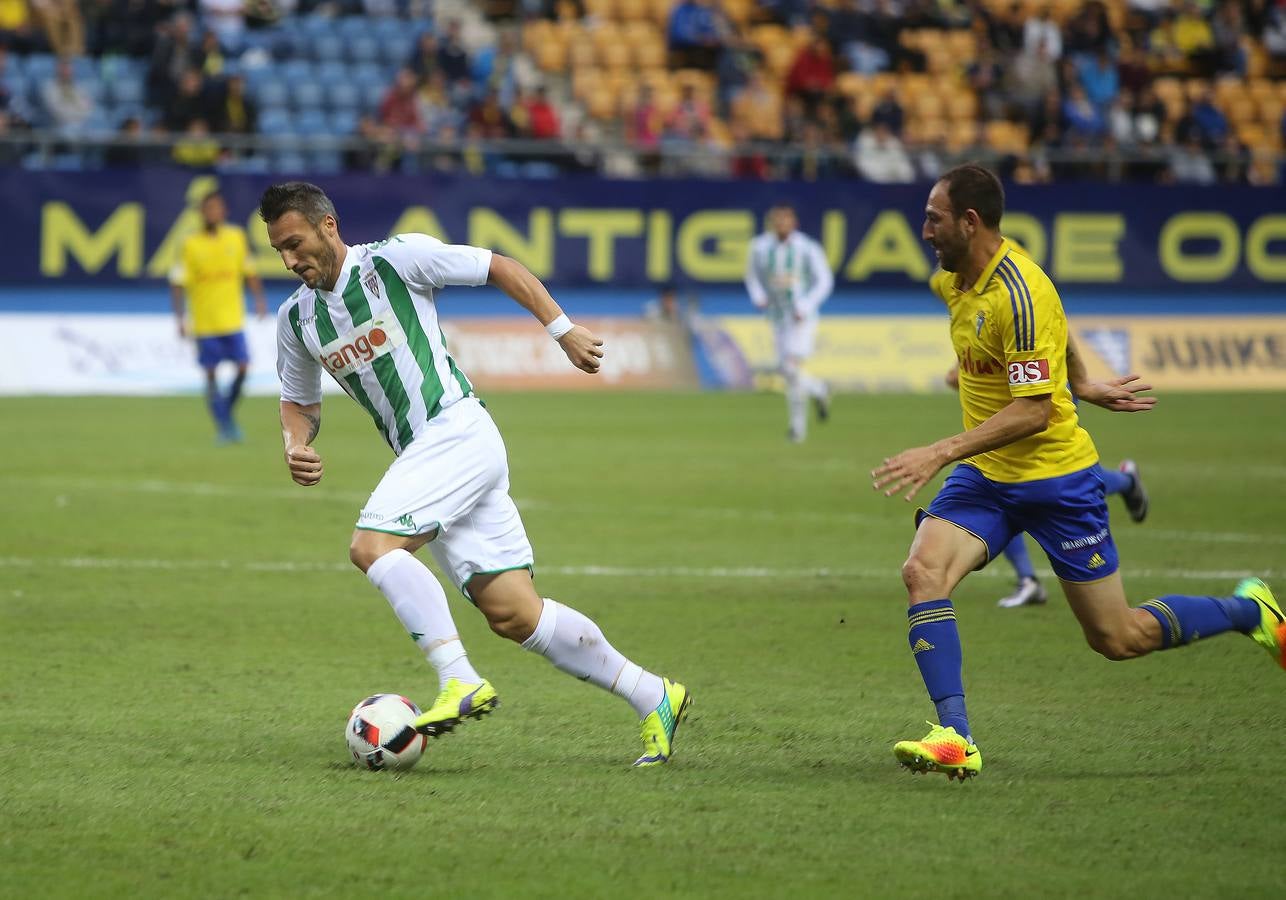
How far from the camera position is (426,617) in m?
5.75

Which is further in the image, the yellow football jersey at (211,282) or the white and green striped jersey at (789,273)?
the white and green striped jersey at (789,273)

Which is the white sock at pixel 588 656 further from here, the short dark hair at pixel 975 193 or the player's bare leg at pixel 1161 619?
the short dark hair at pixel 975 193

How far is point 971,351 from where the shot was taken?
19.8 ft

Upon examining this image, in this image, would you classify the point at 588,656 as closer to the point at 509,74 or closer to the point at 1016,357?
the point at 1016,357

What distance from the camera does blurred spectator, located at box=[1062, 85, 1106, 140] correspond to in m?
27.1

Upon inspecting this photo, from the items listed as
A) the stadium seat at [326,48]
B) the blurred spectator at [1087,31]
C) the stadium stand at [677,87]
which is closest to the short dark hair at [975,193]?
the stadium stand at [677,87]

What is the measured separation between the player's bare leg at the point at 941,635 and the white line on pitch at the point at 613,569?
4.15 meters

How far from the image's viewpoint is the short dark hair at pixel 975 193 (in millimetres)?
5828

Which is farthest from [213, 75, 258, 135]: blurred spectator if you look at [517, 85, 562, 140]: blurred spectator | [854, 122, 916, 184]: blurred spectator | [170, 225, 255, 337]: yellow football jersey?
[854, 122, 916, 184]: blurred spectator

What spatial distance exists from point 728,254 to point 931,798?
1997cm

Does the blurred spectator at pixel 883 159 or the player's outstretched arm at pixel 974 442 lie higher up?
the player's outstretched arm at pixel 974 442

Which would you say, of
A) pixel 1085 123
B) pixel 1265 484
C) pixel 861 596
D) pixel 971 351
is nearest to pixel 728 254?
pixel 1085 123

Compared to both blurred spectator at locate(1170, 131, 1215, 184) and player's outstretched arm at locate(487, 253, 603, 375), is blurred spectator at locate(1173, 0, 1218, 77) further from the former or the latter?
player's outstretched arm at locate(487, 253, 603, 375)

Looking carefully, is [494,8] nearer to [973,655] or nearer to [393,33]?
[393,33]
